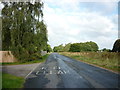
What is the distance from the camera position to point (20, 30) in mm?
29938

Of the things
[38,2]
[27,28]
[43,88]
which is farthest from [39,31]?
[43,88]

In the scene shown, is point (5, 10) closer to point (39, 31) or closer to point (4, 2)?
point (4, 2)

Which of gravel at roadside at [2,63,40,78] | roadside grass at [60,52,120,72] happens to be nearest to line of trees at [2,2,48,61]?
gravel at roadside at [2,63,40,78]

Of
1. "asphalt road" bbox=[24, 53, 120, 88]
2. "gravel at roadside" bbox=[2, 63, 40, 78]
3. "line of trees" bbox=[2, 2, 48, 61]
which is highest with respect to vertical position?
"line of trees" bbox=[2, 2, 48, 61]

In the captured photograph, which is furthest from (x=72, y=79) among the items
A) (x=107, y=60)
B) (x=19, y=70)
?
(x=107, y=60)

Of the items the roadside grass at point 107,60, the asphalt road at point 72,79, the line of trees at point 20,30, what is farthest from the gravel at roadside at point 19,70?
the roadside grass at point 107,60

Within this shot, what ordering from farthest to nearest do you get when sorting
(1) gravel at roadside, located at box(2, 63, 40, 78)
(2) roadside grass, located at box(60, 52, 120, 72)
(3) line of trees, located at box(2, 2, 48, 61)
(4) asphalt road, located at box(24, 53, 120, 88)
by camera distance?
(3) line of trees, located at box(2, 2, 48, 61) → (2) roadside grass, located at box(60, 52, 120, 72) → (1) gravel at roadside, located at box(2, 63, 40, 78) → (4) asphalt road, located at box(24, 53, 120, 88)

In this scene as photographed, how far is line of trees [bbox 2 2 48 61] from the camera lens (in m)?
28.9

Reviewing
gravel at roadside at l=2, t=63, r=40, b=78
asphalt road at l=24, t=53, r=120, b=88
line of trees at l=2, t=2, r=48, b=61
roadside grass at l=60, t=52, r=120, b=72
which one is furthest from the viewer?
line of trees at l=2, t=2, r=48, b=61

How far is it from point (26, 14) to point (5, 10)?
12.9 feet

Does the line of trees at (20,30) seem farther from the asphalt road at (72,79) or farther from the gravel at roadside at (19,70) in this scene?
the asphalt road at (72,79)

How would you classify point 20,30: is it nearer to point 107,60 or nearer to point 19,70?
point 19,70

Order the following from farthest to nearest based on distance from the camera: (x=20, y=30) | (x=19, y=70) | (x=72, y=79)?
(x=20, y=30) → (x=19, y=70) → (x=72, y=79)

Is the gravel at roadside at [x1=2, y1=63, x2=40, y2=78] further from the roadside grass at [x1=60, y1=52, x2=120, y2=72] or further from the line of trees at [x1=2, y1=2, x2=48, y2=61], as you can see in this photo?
the roadside grass at [x1=60, y1=52, x2=120, y2=72]
